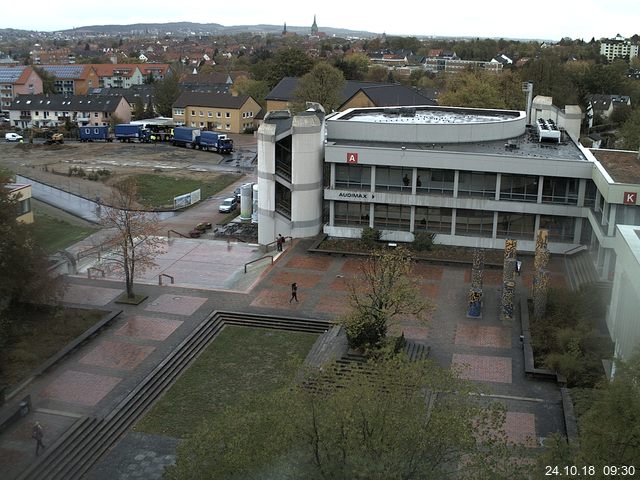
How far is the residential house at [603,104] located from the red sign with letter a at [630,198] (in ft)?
244

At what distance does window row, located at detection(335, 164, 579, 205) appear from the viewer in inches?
1604

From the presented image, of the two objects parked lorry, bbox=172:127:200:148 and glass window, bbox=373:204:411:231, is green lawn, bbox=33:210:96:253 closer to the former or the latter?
glass window, bbox=373:204:411:231

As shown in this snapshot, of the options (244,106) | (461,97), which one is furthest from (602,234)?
(244,106)

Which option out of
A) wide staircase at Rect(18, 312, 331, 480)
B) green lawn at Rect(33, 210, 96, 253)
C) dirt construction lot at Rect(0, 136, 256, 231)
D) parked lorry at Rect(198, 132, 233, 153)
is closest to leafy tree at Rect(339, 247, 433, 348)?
wide staircase at Rect(18, 312, 331, 480)

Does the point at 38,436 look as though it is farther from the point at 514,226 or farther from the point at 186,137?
the point at 186,137

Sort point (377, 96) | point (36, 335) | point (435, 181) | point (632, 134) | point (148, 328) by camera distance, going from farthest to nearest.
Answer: point (377, 96) < point (632, 134) < point (435, 181) < point (148, 328) < point (36, 335)

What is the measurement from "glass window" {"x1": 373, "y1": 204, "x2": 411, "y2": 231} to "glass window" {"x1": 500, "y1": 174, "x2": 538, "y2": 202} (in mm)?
5543

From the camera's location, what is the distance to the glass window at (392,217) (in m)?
42.9

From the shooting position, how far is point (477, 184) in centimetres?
4178

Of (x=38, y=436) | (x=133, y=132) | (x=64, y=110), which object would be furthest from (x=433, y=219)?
(x=64, y=110)

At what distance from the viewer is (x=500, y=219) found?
1644 inches

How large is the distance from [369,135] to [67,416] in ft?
90.0

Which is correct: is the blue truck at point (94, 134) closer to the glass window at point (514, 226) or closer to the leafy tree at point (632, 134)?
the leafy tree at point (632, 134)

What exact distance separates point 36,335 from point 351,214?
65.9 ft
